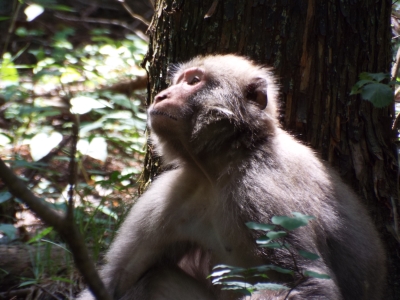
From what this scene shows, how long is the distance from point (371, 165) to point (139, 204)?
6.04 ft

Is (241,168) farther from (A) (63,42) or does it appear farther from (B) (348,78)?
(A) (63,42)

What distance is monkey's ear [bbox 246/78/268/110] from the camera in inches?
158

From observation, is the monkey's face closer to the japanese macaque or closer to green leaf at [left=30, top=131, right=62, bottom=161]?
the japanese macaque

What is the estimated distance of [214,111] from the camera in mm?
3924

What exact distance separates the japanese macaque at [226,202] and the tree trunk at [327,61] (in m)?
0.31

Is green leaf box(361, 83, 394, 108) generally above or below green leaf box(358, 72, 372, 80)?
below

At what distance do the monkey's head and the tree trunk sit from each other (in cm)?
40

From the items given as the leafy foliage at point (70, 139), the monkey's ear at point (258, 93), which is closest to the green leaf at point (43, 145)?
the leafy foliage at point (70, 139)

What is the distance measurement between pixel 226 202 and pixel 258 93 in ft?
2.74

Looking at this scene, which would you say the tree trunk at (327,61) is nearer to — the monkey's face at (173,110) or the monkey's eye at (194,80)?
the monkey's eye at (194,80)

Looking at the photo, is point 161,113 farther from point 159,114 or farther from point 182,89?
point 182,89

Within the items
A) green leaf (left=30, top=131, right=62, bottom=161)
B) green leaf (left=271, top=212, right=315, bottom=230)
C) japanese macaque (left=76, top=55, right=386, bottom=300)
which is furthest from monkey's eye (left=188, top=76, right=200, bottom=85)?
green leaf (left=271, top=212, right=315, bottom=230)

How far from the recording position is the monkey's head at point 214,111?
153 inches

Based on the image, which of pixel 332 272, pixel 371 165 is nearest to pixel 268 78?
pixel 371 165
